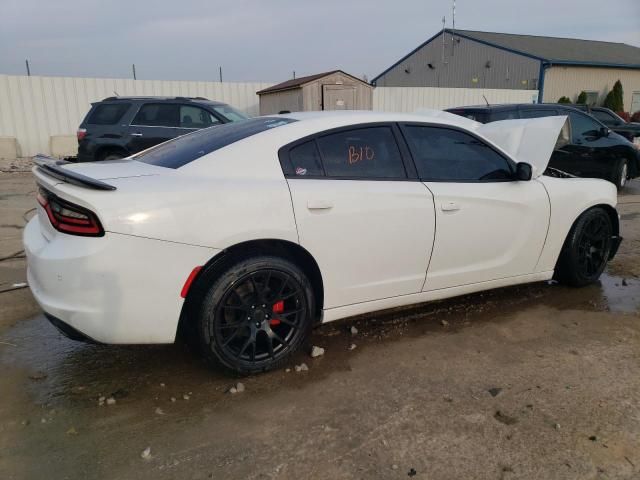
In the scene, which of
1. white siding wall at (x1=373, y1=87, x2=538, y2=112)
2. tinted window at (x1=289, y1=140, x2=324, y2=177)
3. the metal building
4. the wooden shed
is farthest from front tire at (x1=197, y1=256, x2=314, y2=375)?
the metal building

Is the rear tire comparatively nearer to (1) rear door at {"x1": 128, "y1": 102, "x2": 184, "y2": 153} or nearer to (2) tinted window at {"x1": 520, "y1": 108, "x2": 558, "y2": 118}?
(2) tinted window at {"x1": 520, "y1": 108, "x2": 558, "y2": 118}

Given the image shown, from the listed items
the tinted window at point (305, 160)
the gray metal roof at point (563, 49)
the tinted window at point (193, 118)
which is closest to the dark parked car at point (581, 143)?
the tinted window at point (193, 118)

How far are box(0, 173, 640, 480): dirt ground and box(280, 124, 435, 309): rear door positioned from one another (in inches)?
19.7

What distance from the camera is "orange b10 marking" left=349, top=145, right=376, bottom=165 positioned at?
3.15 meters

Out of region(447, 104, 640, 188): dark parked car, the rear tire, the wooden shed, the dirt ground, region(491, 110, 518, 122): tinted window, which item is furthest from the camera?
the wooden shed

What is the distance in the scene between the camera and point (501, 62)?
29.7 meters

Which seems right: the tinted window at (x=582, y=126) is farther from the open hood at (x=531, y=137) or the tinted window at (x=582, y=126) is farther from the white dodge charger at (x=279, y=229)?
the white dodge charger at (x=279, y=229)

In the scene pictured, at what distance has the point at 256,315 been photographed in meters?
2.86

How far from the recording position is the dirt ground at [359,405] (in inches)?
87.7

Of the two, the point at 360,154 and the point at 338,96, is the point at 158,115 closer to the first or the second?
the point at 360,154

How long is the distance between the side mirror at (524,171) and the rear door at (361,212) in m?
0.88

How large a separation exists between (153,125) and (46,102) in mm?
8087

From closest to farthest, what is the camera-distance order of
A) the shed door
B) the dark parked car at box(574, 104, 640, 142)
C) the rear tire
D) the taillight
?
the taillight, the rear tire, the dark parked car at box(574, 104, 640, 142), the shed door

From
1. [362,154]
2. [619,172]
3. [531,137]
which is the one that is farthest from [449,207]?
[619,172]
